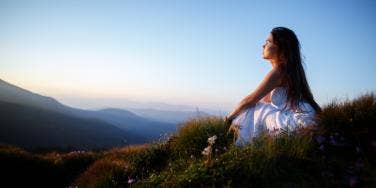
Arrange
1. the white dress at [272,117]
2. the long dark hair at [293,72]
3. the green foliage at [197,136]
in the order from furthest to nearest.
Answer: the green foliage at [197,136]
the long dark hair at [293,72]
the white dress at [272,117]

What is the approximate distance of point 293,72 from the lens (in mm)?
7172

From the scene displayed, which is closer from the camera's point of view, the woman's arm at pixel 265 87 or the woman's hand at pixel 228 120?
the woman's arm at pixel 265 87

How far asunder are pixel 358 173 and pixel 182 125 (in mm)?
4438

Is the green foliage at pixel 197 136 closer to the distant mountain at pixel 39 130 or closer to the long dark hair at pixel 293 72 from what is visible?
the long dark hair at pixel 293 72

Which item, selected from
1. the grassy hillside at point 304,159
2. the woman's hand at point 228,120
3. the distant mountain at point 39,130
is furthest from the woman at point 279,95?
the distant mountain at point 39,130

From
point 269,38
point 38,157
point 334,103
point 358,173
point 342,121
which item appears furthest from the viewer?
point 38,157

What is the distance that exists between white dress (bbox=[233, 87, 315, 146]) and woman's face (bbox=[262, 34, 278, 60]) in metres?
0.69

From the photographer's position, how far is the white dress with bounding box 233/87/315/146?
6703mm

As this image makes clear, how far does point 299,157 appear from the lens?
5.54 metres

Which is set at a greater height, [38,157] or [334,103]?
[334,103]

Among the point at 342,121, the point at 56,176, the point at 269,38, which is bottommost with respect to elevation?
the point at 56,176

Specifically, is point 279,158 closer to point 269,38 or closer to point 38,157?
point 269,38

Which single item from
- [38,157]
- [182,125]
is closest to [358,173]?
[182,125]

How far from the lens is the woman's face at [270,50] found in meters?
7.42
